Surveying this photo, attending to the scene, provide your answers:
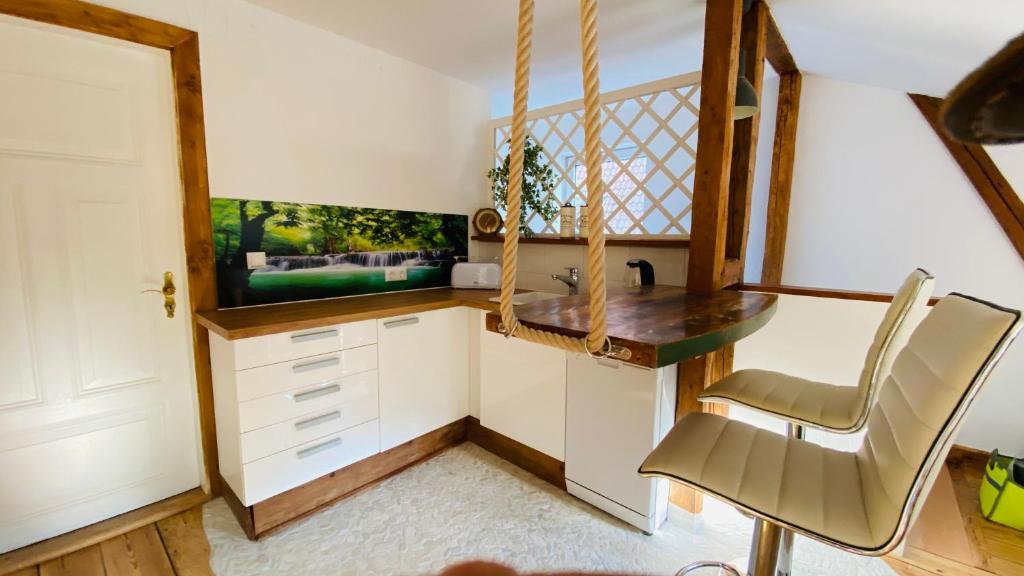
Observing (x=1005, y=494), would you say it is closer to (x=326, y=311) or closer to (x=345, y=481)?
(x=345, y=481)

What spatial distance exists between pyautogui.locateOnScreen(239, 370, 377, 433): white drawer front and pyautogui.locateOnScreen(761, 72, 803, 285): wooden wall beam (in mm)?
2667

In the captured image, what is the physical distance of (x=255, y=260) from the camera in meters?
2.00

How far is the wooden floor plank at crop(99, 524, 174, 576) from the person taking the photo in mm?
1526

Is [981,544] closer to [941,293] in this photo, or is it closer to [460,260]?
[941,293]

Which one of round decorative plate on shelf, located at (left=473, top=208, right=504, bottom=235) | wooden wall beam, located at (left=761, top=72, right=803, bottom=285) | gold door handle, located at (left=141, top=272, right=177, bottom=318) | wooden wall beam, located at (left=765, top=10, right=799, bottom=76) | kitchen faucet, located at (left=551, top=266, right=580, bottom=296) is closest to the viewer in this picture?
gold door handle, located at (left=141, top=272, right=177, bottom=318)

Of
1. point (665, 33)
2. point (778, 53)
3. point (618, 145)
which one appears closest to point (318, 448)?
point (618, 145)

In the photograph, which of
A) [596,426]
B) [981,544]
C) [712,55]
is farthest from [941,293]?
[596,426]

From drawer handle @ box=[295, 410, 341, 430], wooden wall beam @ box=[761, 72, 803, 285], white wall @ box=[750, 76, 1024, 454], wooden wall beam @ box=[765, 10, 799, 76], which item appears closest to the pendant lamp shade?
wooden wall beam @ box=[765, 10, 799, 76]

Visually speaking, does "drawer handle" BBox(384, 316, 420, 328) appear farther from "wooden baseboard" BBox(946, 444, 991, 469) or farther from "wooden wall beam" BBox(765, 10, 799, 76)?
"wooden baseboard" BBox(946, 444, 991, 469)

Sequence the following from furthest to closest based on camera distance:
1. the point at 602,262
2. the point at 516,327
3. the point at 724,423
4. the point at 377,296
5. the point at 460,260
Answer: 1. the point at 460,260
2. the point at 377,296
3. the point at 724,423
4. the point at 516,327
5. the point at 602,262

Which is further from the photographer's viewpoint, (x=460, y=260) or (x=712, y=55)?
(x=460, y=260)

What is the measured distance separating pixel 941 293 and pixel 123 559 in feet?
13.5

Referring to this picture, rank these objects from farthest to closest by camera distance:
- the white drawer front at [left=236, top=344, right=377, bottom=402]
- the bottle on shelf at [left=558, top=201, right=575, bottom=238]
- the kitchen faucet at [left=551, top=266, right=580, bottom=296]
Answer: the bottle on shelf at [left=558, top=201, right=575, bottom=238], the kitchen faucet at [left=551, top=266, right=580, bottom=296], the white drawer front at [left=236, top=344, right=377, bottom=402]

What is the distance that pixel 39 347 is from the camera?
5.18 feet
